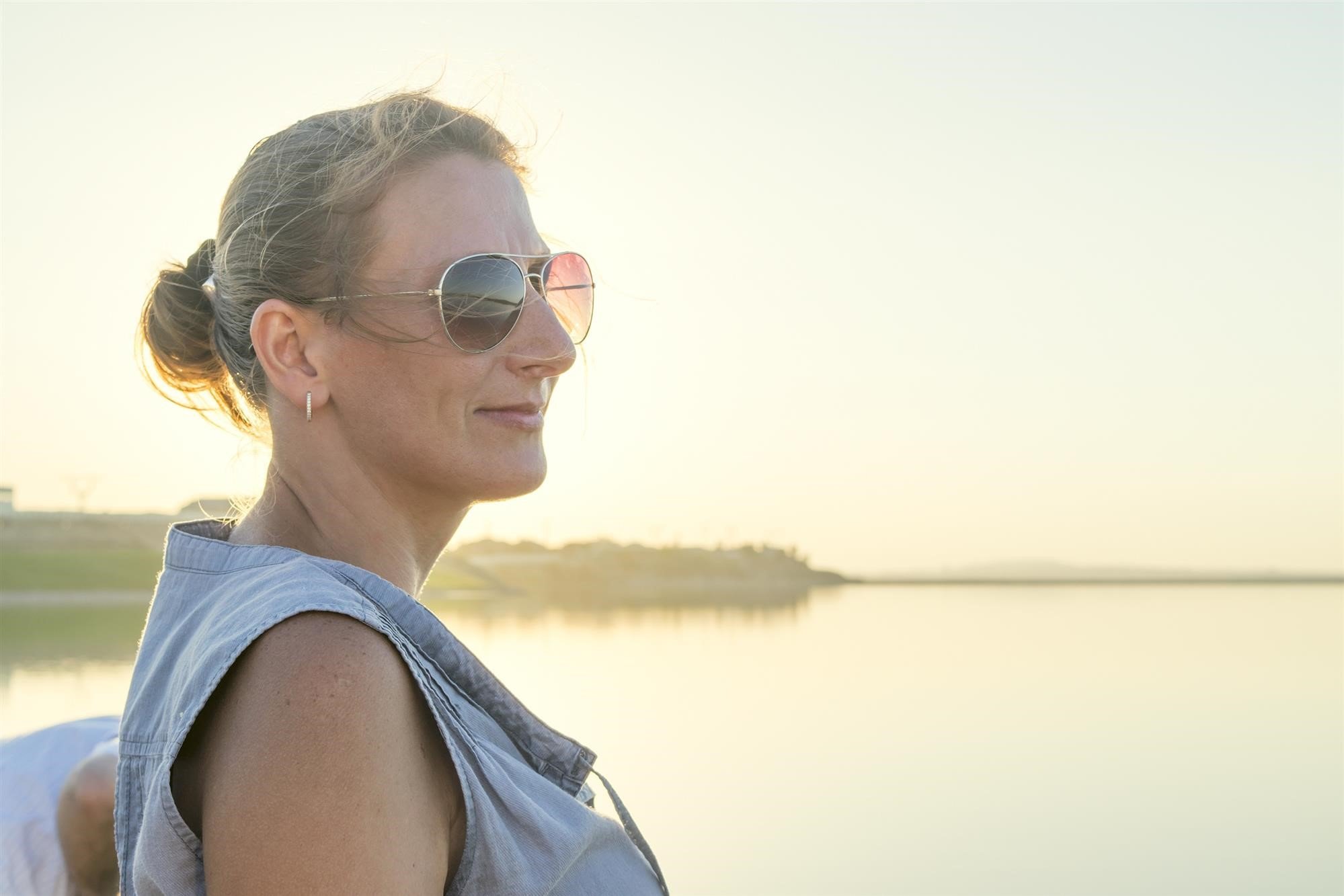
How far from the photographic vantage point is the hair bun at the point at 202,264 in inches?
66.9

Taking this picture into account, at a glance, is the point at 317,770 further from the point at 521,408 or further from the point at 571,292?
the point at 571,292

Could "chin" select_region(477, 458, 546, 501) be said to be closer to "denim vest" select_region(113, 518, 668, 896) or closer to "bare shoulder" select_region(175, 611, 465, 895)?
"denim vest" select_region(113, 518, 668, 896)

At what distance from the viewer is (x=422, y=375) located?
1456 millimetres

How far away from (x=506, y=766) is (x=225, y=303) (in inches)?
32.9

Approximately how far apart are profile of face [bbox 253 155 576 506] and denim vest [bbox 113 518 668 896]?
0.76ft

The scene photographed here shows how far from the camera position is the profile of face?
4.72 ft

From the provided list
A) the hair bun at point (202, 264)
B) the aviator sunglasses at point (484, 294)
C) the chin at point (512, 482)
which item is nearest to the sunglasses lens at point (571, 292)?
the aviator sunglasses at point (484, 294)

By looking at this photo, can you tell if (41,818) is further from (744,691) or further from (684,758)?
(744,691)

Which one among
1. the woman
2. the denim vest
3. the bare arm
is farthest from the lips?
the bare arm

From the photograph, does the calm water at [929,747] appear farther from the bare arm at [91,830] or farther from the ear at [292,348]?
the ear at [292,348]

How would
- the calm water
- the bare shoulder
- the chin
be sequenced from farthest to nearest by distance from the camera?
the calm water < the chin < the bare shoulder

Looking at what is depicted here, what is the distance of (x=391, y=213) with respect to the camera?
1.45m

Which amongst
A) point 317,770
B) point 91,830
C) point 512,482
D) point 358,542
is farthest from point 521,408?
point 91,830

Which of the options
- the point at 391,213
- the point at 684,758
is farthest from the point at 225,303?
the point at 684,758
